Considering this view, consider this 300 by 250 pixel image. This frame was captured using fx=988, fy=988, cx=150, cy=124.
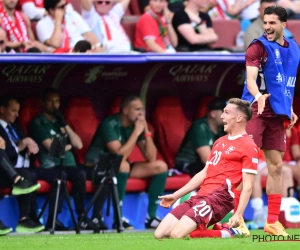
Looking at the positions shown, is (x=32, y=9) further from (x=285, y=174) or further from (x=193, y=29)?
(x=285, y=174)

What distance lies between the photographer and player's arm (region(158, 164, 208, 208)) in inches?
334

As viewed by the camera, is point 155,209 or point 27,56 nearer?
point 27,56

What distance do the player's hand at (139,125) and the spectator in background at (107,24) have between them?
989mm

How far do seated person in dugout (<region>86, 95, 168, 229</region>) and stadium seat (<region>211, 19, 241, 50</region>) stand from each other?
85.1 inches

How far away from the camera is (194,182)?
29.0 ft

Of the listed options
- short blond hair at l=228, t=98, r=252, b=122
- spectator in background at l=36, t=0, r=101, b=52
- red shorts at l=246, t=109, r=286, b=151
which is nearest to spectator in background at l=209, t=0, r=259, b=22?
spectator in background at l=36, t=0, r=101, b=52

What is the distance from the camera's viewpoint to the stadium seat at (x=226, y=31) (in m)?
14.2

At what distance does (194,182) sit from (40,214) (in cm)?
308

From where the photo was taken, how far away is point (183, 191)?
340 inches

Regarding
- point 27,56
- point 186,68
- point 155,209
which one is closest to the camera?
point 27,56

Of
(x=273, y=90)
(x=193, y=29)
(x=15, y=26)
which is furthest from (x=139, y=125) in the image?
(x=273, y=90)

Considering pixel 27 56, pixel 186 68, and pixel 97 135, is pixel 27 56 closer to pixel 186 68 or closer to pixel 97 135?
pixel 97 135

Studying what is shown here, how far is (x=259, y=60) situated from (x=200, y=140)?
397 centimetres

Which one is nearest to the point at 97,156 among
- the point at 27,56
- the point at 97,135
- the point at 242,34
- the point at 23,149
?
the point at 97,135
